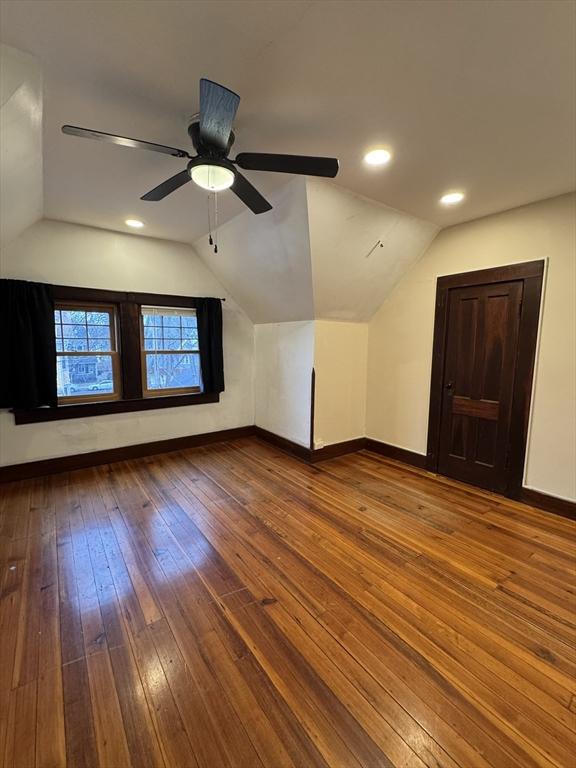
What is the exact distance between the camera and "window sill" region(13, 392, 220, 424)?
3447mm

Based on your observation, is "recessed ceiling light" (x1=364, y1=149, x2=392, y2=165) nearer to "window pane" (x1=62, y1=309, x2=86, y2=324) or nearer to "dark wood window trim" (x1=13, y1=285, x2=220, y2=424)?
"dark wood window trim" (x1=13, y1=285, x2=220, y2=424)

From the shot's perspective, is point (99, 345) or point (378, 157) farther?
point (99, 345)

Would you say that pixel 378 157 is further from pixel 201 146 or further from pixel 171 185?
pixel 171 185

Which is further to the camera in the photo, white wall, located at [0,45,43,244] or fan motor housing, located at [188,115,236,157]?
fan motor housing, located at [188,115,236,157]

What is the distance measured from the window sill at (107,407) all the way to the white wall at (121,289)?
7cm

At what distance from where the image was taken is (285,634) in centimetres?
163

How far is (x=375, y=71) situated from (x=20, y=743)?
3.08 m

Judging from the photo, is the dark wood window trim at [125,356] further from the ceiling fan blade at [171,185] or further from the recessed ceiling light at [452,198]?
the recessed ceiling light at [452,198]

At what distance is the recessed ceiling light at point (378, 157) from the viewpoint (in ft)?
7.05

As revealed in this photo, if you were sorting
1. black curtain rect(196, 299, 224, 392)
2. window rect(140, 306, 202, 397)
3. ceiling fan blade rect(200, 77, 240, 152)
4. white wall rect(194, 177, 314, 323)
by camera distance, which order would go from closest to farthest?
1. ceiling fan blade rect(200, 77, 240, 152)
2. white wall rect(194, 177, 314, 323)
3. window rect(140, 306, 202, 397)
4. black curtain rect(196, 299, 224, 392)

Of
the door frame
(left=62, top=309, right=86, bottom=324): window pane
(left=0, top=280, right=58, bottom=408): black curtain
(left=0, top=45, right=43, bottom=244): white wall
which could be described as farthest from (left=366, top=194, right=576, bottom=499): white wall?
(left=0, top=280, right=58, bottom=408): black curtain

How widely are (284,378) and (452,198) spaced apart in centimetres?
264

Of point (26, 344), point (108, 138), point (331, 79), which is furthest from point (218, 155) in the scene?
point (26, 344)

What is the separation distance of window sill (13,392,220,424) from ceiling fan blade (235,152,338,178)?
3155mm
